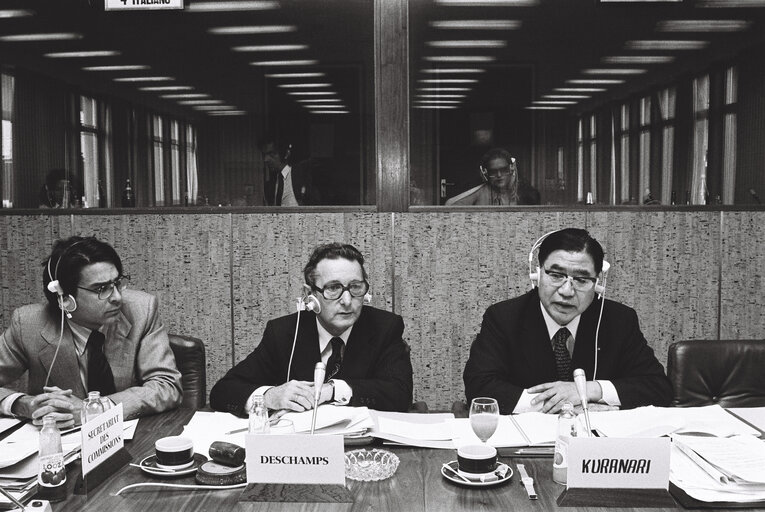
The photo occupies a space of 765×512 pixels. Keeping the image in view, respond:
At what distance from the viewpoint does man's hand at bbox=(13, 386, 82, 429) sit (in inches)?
76.1

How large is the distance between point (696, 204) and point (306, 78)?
7.57ft

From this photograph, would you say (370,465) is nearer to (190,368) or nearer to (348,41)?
(190,368)

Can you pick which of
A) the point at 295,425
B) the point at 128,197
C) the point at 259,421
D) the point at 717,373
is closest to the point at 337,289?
the point at 295,425

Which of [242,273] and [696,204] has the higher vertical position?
[696,204]

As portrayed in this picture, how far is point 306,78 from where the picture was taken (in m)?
4.23

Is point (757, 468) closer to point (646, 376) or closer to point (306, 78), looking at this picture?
point (646, 376)

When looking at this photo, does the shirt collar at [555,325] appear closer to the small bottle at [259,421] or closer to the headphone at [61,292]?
the small bottle at [259,421]

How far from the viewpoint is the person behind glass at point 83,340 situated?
2.42 meters

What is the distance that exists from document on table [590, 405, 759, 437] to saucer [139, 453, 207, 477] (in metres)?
1.02

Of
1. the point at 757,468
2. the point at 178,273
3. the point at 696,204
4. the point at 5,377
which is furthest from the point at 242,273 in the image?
the point at 757,468

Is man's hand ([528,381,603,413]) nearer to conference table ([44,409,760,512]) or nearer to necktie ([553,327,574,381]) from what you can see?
necktie ([553,327,574,381])

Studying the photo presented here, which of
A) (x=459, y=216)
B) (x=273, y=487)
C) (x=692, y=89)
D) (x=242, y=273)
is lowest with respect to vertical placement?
(x=273, y=487)

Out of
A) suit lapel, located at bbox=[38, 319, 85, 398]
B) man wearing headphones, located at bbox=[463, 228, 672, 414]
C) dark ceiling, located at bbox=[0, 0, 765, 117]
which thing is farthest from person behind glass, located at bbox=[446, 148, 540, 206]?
suit lapel, located at bbox=[38, 319, 85, 398]

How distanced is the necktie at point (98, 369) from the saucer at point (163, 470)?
2.67ft
